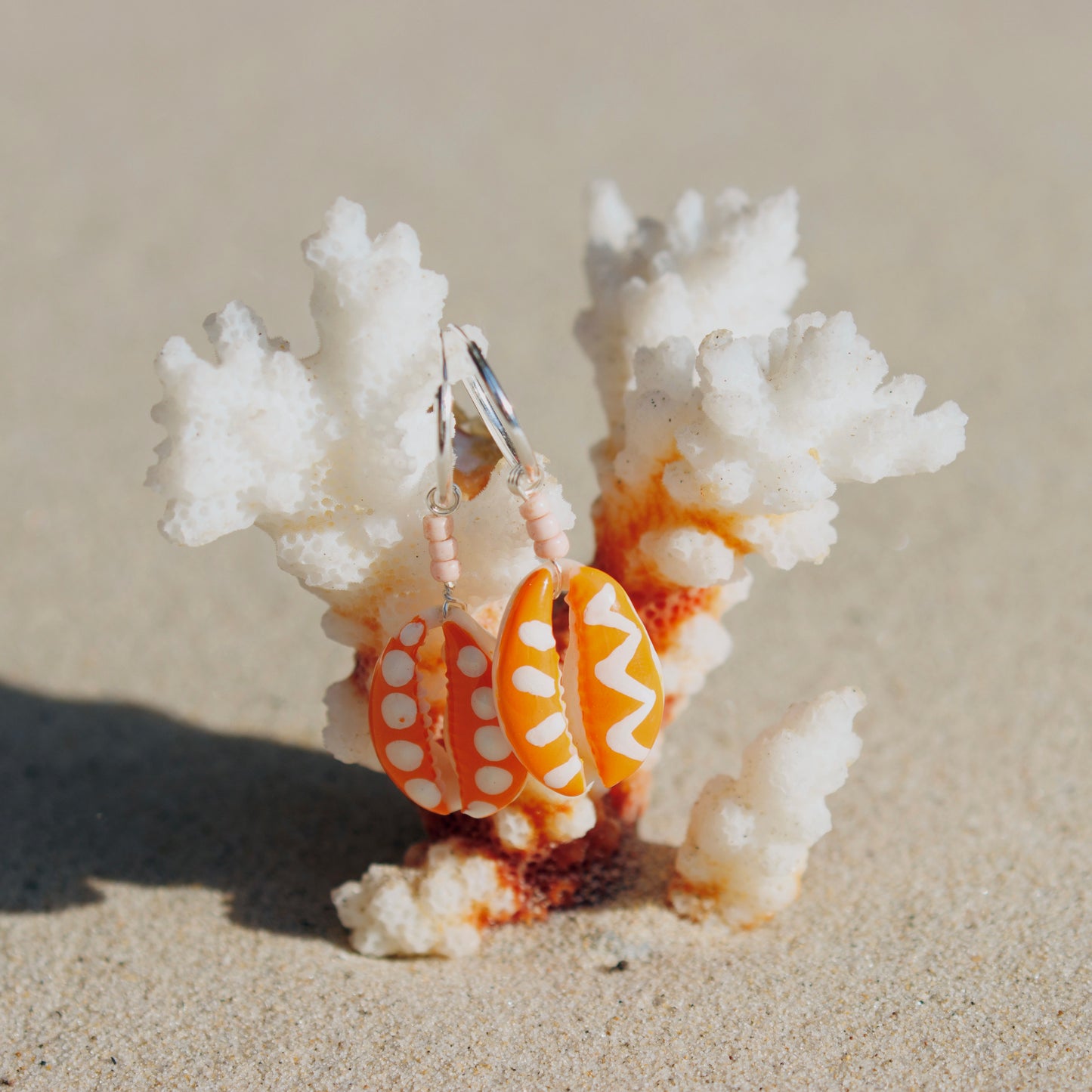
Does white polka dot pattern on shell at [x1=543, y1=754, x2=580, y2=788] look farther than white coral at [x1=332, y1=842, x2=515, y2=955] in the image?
No

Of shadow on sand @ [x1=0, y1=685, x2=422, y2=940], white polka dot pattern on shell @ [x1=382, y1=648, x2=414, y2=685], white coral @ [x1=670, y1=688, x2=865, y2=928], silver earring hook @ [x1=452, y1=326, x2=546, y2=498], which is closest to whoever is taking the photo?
silver earring hook @ [x1=452, y1=326, x2=546, y2=498]

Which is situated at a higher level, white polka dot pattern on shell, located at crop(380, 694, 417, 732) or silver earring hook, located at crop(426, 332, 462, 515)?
silver earring hook, located at crop(426, 332, 462, 515)

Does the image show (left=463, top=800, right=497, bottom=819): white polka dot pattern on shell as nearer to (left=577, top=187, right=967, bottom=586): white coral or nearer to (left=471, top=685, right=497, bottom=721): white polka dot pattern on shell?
(left=471, top=685, right=497, bottom=721): white polka dot pattern on shell

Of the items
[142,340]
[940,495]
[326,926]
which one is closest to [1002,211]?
[940,495]

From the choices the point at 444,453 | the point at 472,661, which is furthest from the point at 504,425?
the point at 472,661

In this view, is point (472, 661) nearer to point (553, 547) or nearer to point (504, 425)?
point (553, 547)

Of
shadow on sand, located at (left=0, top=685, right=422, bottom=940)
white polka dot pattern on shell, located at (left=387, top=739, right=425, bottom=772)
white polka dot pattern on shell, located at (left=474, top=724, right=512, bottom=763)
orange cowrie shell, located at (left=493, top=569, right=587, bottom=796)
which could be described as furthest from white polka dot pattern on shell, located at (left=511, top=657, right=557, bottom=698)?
shadow on sand, located at (left=0, top=685, right=422, bottom=940)

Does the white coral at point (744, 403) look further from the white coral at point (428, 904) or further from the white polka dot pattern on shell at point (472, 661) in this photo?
the white coral at point (428, 904)
